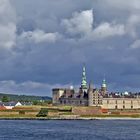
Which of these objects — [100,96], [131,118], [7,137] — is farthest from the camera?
[100,96]

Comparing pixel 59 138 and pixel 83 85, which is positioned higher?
pixel 83 85

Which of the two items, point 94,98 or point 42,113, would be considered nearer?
point 42,113

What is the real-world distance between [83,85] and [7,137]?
119316 mm

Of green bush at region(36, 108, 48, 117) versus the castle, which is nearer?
green bush at region(36, 108, 48, 117)

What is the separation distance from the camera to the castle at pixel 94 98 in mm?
180750

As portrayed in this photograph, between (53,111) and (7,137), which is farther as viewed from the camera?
(53,111)

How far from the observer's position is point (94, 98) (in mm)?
180625

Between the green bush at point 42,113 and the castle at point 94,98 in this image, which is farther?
the castle at point 94,98

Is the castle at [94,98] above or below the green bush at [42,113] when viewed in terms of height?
above

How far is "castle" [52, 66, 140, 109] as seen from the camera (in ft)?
593

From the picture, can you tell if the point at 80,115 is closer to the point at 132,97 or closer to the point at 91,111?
the point at 91,111

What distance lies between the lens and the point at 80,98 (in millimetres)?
184000

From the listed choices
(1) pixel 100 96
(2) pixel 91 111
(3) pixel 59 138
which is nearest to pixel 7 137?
(3) pixel 59 138

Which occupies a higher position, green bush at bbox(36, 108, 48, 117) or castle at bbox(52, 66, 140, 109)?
castle at bbox(52, 66, 140, 109)
